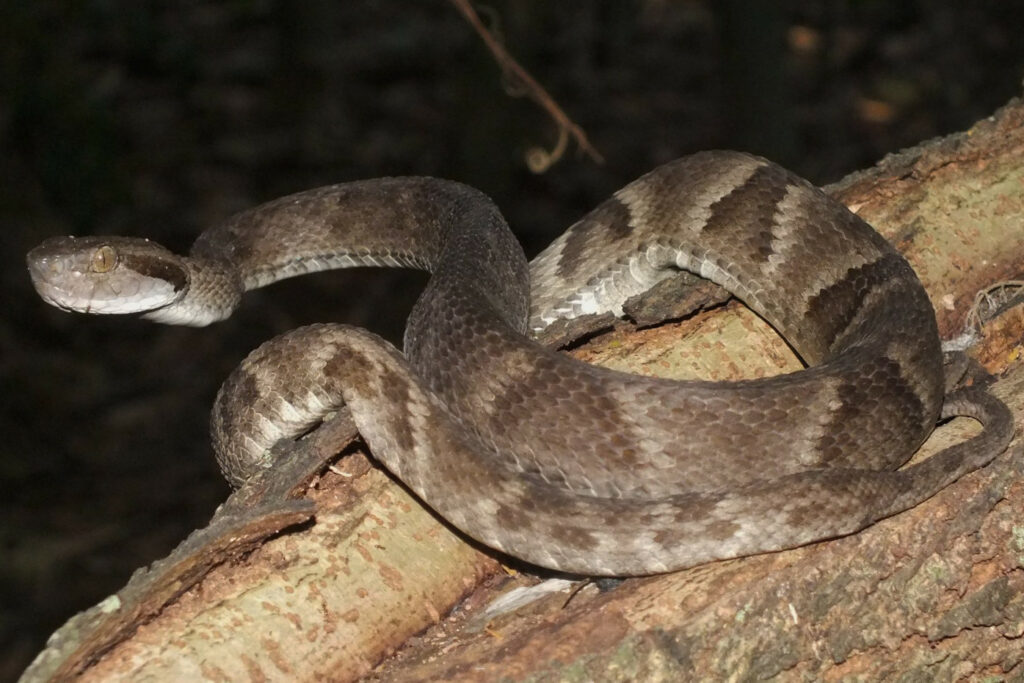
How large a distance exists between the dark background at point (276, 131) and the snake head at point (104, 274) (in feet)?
6.96

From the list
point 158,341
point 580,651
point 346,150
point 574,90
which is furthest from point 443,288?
point 574,90

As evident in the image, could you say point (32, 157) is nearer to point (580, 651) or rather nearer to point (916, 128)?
point (580, 651)

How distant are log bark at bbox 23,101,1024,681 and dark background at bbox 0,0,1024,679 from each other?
3.23 m

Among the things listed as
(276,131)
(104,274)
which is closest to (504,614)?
(104,274)

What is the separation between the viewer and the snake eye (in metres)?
5.08

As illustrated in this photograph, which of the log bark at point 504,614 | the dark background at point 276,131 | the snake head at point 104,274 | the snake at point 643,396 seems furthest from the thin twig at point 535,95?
the log bark at point 504,614

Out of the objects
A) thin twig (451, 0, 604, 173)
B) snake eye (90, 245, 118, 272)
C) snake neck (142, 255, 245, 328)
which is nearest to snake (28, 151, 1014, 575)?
snake eye (90, 245, 118, 272)

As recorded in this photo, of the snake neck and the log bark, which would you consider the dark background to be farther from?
the log bark

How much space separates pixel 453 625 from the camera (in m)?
3.52

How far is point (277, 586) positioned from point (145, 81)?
9114mm

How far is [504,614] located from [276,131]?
8.63m

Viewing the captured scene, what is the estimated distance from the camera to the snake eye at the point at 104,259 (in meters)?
5.08

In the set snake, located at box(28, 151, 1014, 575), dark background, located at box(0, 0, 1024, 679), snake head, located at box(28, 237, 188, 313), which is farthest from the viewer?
dark background, located at box(0, 0, 1024, 679)

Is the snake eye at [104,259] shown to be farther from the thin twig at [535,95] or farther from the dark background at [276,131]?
the dark background at [276,131]
